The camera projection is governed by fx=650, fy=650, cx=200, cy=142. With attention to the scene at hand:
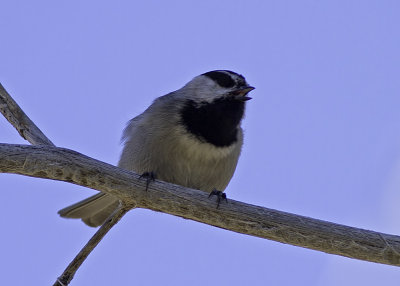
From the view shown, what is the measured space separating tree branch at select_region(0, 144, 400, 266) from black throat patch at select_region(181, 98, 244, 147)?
1.32 meters

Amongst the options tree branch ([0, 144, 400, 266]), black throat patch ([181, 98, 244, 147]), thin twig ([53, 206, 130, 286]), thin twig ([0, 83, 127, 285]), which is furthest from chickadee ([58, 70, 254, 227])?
tree branch ([0, 144, 400, 266])

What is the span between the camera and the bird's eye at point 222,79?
7.07 metres

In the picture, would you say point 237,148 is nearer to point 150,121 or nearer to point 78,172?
point 150,121

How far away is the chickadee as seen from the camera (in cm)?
659

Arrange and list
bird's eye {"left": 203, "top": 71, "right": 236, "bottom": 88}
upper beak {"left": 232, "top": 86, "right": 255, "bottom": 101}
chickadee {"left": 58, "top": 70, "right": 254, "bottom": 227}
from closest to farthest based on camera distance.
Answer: chickadee {"left": 58, "top": 70, "right": 254, "bottom": 227} < upper beak {"left": 232, "top": 86, "right": 255, "bottom": 101} < bird's eye {"left": 203, "top": 71, "right": 236, "bottom": 88}

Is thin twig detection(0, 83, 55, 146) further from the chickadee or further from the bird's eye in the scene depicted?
the bird's eye

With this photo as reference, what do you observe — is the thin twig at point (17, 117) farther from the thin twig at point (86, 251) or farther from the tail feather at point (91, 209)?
the tail feather at point (91, 209)

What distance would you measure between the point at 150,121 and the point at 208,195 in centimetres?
163

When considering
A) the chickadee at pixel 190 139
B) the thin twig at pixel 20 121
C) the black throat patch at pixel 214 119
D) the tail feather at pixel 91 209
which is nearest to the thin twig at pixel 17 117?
the thin twig at pixel 20 121

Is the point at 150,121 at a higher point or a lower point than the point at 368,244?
higher

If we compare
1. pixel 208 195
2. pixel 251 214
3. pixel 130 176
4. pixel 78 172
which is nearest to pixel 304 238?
pixel 251 214

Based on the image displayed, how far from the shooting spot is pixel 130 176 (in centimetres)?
537

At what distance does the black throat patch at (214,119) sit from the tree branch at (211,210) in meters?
1.32

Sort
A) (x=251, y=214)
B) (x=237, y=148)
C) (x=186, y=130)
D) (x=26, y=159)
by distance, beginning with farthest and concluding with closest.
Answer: (x=237, y=148) → (x=186, y=130) → (x=251, y=214) → (x=26, y=159)
